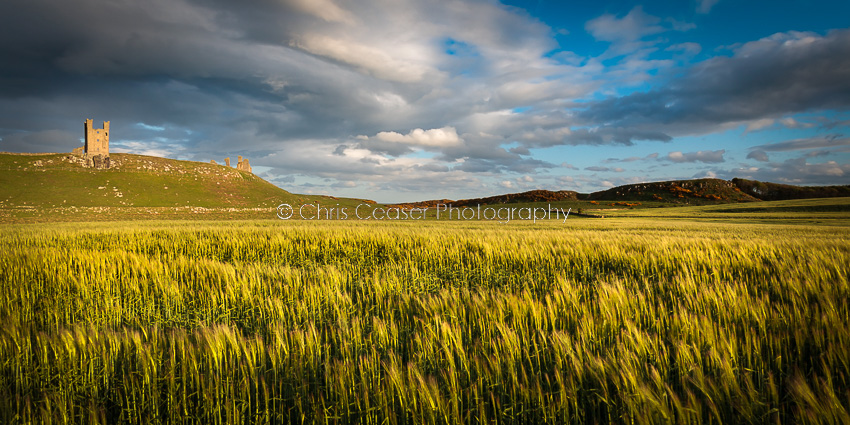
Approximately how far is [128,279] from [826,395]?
6501mm

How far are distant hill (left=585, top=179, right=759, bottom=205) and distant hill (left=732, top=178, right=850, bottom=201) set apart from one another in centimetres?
374

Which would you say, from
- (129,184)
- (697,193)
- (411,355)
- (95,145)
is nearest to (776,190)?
(697,193)

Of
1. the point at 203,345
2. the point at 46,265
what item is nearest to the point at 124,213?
the point at 46,265

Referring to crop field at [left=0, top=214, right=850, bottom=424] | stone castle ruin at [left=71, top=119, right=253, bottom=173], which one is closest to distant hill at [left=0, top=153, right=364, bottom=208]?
stone castle ruin at [left=71, top=119, right=253, bottom=173]

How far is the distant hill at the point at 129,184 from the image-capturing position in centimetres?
6122

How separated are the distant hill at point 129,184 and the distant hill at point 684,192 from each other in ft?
252

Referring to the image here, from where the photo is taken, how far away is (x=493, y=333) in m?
2.46

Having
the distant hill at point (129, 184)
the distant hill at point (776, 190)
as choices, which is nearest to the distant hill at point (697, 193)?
the distant hill at point (776, 190)

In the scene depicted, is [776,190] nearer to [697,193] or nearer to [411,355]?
[697,193]

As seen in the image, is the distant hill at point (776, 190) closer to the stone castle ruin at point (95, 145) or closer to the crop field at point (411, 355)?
the crop field at point (411, 355)

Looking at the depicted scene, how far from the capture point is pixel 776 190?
77.6 meters

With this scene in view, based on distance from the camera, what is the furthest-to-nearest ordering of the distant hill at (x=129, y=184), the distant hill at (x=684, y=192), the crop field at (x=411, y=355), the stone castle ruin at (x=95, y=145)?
the stone castle ruin at (x=95, y=145) → the distant hill at (x=684, y=192) → the distant hill at (x=129, y=184) → the crop field at (x=411, y=355)

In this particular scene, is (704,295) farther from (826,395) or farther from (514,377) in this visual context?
(514,377)

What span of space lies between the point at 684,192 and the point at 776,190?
2644 centimetres
